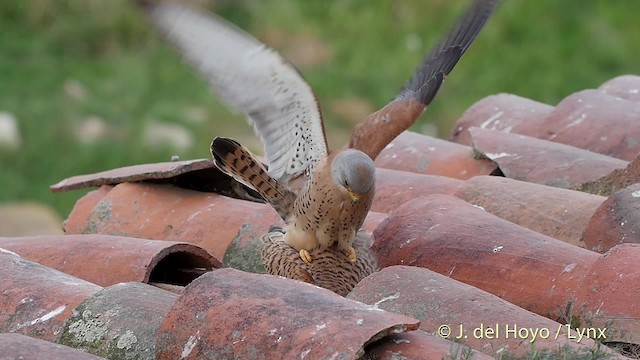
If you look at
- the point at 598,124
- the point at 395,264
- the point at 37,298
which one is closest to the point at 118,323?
the point at 37,298

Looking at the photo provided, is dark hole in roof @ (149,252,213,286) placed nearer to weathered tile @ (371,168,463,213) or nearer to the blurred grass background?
weathered tile @ (371,168,463,213)

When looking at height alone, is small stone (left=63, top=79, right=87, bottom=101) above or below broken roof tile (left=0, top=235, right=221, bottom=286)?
below

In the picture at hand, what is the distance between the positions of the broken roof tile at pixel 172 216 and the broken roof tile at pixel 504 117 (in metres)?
1.21

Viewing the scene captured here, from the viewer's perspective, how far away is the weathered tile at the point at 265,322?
7.17 ft

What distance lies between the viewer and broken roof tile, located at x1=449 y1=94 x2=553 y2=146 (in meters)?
4.61

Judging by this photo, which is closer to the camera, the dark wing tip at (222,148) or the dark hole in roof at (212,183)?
the dark wing tip at (222,148)

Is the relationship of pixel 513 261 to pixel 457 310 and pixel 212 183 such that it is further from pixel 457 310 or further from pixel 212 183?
pixel 212 183

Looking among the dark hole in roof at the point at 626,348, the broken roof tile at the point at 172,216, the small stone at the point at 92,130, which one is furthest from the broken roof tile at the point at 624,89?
the small stone at the point at 92,130

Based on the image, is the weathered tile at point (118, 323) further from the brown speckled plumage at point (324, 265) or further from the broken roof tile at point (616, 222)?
the broken roof tile at point (616, 222)

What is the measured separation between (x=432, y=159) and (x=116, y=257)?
1.52m

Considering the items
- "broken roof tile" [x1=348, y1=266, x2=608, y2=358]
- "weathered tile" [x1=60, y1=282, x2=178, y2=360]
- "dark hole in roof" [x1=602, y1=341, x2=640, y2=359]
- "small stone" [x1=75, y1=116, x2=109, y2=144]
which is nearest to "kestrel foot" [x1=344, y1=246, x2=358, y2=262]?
"broken roof tile" [x1=348, y1=266, x2=608, y2=358]

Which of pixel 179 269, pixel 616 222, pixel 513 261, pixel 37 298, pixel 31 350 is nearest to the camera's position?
pixel 31 350

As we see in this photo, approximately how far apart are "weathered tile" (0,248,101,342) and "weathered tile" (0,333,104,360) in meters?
0.29

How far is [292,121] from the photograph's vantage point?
3926 mm
